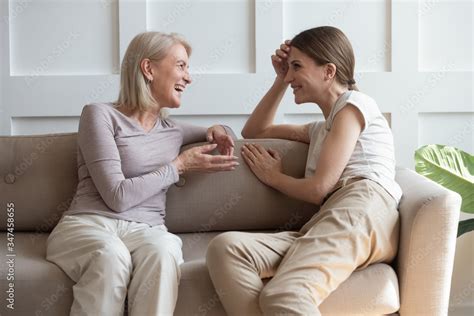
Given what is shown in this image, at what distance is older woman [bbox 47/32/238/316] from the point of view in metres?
1.82

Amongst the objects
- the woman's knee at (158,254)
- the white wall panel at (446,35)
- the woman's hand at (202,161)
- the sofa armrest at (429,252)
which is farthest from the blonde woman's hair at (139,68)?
the white wall panel at (446,35)

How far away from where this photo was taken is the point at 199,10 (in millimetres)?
2857

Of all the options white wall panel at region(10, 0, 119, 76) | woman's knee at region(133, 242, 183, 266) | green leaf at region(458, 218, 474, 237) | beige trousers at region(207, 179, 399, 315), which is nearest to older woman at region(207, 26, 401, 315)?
beige trousers at region(207, 179, 399, 315)

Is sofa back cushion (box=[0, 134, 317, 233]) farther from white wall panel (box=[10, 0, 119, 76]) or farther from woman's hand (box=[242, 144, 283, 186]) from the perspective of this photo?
white wall panel (box=[10, 0, 119, 76])

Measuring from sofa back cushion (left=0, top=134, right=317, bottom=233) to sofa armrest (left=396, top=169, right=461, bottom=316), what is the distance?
1.64 ft

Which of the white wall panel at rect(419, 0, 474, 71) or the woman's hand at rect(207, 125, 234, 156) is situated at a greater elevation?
the white wall panel at rect(419, 0, 474, 71)

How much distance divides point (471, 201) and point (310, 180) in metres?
0.78

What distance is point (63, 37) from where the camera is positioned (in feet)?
9.37

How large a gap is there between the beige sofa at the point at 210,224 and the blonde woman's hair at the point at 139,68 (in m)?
0.26

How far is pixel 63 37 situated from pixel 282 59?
101cm

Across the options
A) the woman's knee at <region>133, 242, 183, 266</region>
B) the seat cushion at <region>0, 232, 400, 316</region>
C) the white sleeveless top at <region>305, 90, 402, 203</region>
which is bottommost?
the seat cushion at <region>0, 232, 400, 316</region>

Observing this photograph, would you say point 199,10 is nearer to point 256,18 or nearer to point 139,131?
point 256,18

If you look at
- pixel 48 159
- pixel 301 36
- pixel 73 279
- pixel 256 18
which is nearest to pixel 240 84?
pixel 256 18

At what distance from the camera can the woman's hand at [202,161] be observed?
2209mm
